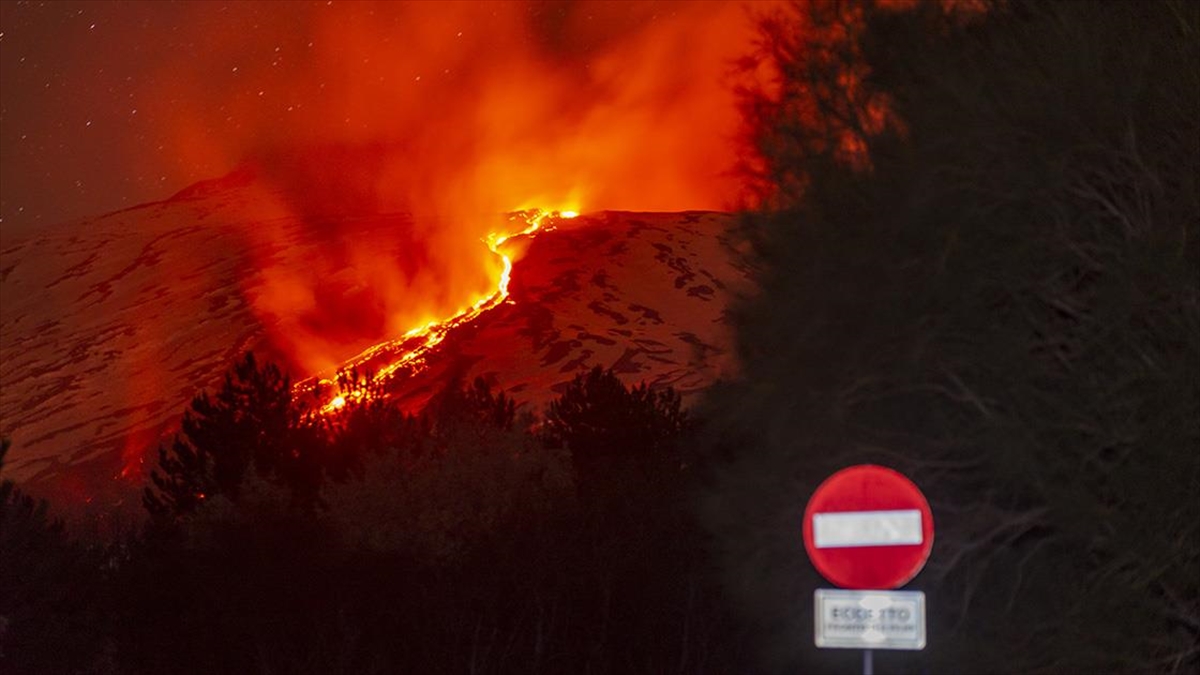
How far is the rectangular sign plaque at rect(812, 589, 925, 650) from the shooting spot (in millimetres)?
9664

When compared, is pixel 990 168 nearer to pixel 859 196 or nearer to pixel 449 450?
pixel 859 196

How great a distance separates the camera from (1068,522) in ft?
44.3

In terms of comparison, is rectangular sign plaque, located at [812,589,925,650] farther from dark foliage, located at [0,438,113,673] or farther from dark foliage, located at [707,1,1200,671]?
dark foliage, located at [0,438,113,673]

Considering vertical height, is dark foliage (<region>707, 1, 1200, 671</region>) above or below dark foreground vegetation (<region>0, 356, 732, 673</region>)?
below

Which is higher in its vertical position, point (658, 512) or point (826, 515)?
point (658, 512)

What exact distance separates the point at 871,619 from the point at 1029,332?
15.2ft

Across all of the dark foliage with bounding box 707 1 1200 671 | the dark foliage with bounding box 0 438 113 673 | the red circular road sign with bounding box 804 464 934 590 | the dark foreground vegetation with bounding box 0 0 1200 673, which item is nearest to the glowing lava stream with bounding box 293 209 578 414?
the dark foliage with bounding box 0 438 113 673

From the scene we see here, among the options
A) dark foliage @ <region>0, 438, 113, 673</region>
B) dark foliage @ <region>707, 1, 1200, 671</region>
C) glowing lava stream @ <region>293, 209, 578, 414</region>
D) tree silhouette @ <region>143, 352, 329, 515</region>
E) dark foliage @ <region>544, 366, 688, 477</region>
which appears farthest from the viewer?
glowing lava stream @ <region>293, 209, 578, 414</region>

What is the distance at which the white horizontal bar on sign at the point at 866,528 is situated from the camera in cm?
963

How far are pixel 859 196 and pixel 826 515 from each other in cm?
470

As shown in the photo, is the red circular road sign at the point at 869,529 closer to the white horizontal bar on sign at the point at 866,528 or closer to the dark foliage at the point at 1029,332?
the white horizontal bar on sign at the point at 866,528

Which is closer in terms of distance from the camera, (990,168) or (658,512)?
(990,168)

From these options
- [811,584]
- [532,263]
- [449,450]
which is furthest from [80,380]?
[811,584]

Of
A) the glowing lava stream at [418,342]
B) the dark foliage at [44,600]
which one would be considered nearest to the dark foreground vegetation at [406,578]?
the dark foliage at [44,600]
